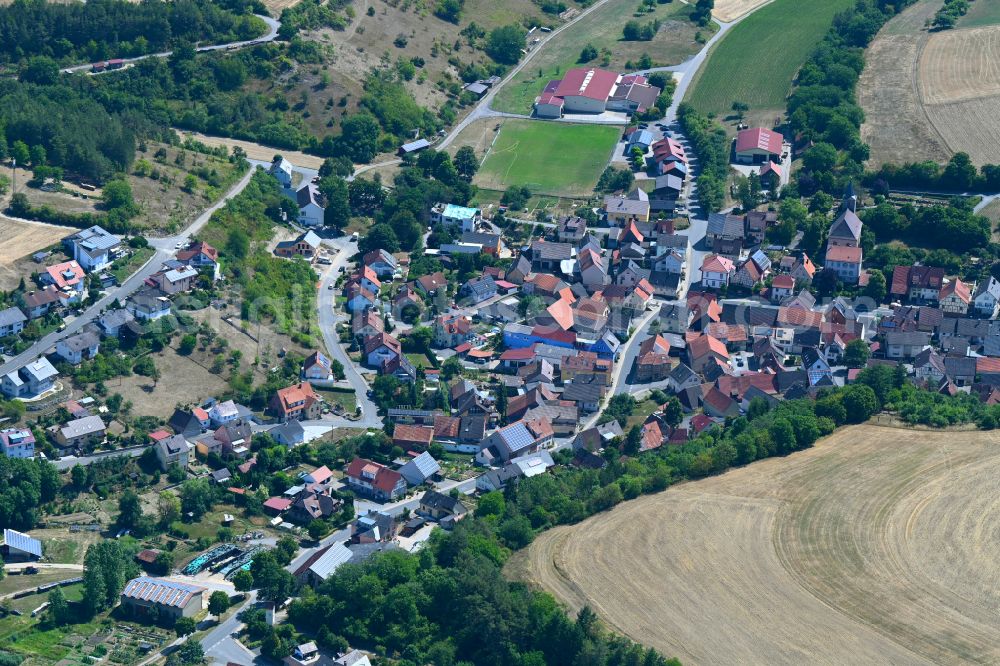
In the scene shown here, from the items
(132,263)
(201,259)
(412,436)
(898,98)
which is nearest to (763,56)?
(898,98)

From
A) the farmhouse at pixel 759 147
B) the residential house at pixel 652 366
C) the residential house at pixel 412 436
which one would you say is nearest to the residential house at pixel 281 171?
the residential house at pixel 412 436

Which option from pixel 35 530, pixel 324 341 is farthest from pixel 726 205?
pixel 35 530

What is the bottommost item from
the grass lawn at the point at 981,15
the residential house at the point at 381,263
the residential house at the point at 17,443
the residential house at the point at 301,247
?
the residential house at the point at 381,263

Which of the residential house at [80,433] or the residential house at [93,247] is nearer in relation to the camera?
the residential house at [80,433]

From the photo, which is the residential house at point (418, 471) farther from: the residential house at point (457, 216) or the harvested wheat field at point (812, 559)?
the residential house at point (457, 216)

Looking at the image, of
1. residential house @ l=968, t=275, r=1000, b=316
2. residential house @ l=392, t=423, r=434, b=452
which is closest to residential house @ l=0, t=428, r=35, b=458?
residential house @ l=392, t=423, r=434, b=452

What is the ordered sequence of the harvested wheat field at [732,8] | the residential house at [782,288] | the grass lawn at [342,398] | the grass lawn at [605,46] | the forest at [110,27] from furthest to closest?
1. the harvested wheat field at [732,8]
2. the grass lawn at [605,46]
3. the forest at [110,27]
4. the residential house at [782,288]
5. the grass lawn at [342,398]
